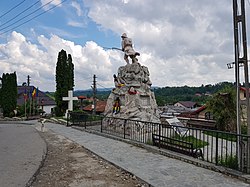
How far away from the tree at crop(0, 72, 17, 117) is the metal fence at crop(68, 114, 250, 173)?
1734 cm

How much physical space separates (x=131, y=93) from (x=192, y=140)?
4.88 m

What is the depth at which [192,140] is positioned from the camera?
10.3 metres

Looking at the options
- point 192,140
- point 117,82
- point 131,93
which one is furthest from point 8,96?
point 192,140

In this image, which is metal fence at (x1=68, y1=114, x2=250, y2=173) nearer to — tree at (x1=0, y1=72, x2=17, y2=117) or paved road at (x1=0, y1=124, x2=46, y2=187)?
paved road at (x1=0, y1=124, x2=46, y2=187)

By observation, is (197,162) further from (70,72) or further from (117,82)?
(70,72)

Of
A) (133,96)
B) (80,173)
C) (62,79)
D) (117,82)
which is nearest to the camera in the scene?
(80,173)

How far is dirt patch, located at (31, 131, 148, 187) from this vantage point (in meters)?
5.31

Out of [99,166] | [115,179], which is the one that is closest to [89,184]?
[115,179]

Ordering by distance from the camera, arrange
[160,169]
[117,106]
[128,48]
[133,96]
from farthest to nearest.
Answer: [128,48]
[117,106]
[133,96]
[160,169]

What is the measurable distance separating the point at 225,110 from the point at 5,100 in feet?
86.6

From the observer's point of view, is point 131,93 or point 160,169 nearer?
point 160,169

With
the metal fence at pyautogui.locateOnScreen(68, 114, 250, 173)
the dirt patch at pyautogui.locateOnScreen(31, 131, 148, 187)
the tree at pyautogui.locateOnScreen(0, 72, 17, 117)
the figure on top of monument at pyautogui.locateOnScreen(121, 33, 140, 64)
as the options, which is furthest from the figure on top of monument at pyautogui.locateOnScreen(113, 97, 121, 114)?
the tree at pyautogui.locateOnScreen(0, 72, 17, 117)

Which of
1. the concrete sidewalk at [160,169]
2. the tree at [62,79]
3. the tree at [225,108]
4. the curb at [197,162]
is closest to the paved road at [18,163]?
the concrete sidewalk at [160,169]

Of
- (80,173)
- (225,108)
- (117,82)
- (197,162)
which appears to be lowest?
(80,173)
